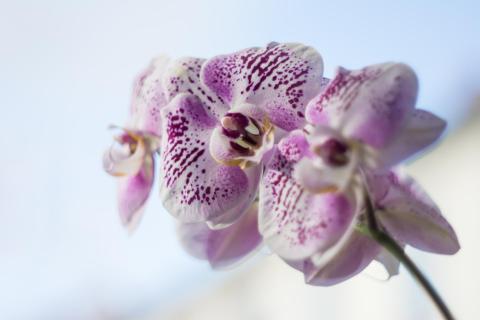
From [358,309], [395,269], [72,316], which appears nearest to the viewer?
[395,269]

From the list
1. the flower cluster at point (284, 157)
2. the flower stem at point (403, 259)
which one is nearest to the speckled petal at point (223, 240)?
the flower cluster at point (284, 157)

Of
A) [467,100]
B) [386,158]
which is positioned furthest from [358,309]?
[386,158]

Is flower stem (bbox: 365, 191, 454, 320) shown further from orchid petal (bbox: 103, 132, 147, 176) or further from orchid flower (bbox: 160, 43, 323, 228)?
orchid petal (bbox: 103, 132, 147, 176)

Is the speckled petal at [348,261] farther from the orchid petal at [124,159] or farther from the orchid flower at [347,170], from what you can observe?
the orchid petal at [124,159]

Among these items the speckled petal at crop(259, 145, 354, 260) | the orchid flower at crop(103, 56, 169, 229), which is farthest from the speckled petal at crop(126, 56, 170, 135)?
the speckled petal at crop(259, 145, 354, 260)

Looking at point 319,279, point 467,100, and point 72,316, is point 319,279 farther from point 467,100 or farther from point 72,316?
point 72,316

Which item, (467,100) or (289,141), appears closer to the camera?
(289,141)
